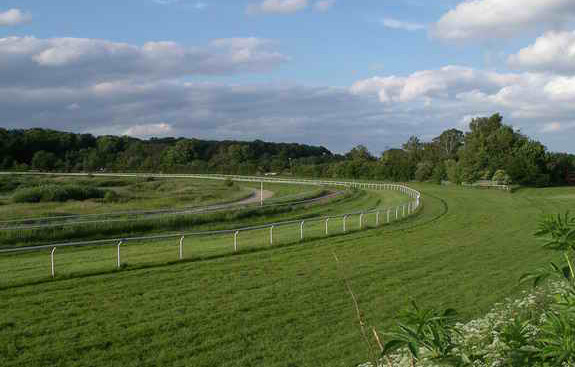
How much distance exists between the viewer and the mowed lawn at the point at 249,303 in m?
7.66

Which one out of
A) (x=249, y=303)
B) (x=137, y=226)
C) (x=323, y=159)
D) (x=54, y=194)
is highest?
(x=323, y=159)

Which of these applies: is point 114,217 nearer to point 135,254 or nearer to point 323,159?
point 135,254

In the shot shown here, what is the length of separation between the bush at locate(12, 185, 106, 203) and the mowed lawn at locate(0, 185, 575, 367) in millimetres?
36325

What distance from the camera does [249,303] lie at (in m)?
10.3

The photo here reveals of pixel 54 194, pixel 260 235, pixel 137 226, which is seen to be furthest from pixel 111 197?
pixel 260 235

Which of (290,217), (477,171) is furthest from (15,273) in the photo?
(477,171)

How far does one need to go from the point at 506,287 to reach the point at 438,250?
549 centimetres

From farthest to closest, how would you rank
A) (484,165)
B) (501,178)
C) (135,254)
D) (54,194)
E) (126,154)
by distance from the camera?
1. (126,154)
2. (484,165)
3. (501,178)
4. (54,194)
5. (135,254)

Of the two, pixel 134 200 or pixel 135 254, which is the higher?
pixel 135 254

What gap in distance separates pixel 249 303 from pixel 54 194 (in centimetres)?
4297

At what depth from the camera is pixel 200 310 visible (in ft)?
32.2

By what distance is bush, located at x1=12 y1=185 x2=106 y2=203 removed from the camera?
4650cm

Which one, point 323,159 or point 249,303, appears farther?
point 323,159

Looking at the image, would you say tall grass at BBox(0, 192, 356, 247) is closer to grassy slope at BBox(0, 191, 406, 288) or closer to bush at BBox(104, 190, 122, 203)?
grassy slope at BBox(0, 191, 406, 288)
